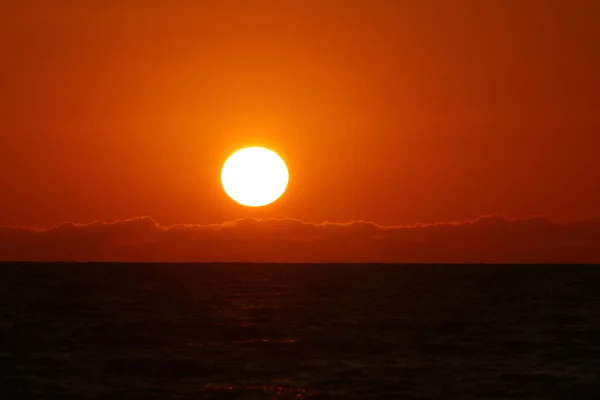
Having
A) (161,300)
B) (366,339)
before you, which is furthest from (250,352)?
(161,300)

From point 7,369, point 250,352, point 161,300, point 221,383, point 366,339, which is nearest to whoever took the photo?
point 221,383

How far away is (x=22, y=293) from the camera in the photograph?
338 feet

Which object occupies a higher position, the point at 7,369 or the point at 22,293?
the point at 22,293

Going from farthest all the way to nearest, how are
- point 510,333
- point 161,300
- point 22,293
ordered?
point 22,293 → point 161,300 → point 510,333

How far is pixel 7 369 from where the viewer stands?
41.0m

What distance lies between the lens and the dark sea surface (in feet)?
120

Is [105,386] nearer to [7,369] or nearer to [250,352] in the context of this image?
[7,369]

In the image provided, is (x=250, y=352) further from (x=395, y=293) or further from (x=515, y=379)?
(x=395, y=293)

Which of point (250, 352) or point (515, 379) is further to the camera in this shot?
point (250, 352)

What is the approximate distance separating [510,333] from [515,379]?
63.1 feet

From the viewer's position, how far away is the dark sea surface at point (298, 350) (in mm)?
36531

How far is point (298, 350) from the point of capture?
47.6m

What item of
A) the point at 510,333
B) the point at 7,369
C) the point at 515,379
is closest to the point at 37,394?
the point at 7,369

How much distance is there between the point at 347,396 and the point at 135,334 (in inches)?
950
